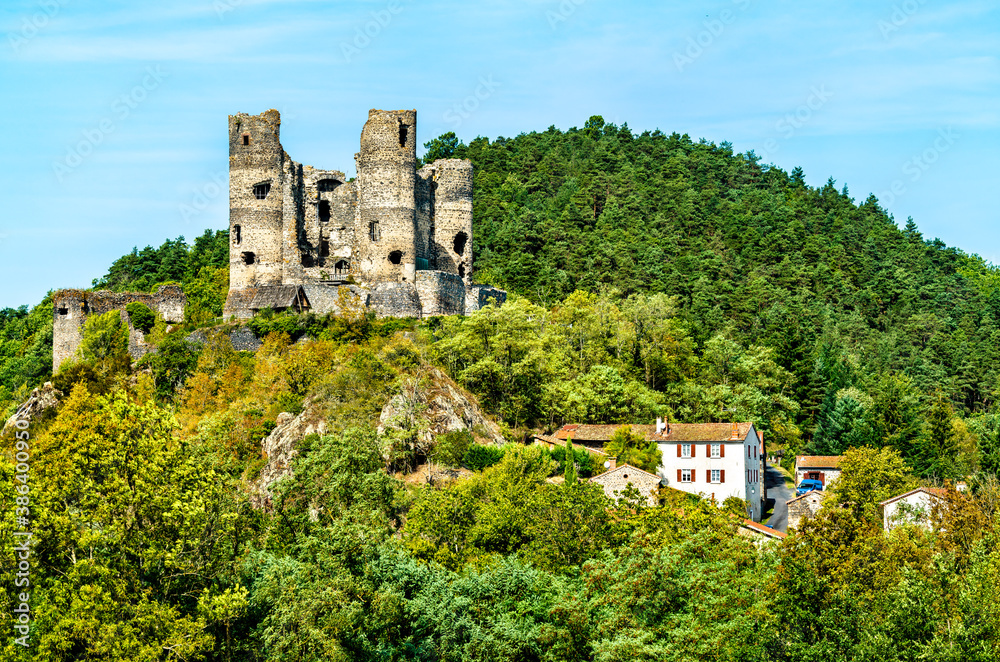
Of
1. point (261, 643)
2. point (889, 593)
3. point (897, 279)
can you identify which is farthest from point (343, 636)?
point (897, 279)

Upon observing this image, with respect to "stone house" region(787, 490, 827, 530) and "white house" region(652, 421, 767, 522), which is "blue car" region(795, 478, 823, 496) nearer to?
"stone house" region(787, 490, 827, 530)

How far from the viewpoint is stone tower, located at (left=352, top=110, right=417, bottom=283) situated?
63.1 m

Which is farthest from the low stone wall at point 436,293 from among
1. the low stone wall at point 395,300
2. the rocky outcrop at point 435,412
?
the rocky outcrop at point 435,412

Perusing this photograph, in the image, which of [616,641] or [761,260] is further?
[761,260]

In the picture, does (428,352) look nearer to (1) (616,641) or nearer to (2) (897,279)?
(1) (616,641)

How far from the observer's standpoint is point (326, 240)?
6588 centimetres

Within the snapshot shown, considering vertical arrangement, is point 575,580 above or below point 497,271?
below

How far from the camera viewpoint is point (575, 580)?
37719mm

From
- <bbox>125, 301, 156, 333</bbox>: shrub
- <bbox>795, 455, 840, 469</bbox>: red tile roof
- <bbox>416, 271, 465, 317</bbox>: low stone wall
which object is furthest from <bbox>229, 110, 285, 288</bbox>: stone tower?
<bbox>795, 455, 840, 469</bbox>: red tile roof

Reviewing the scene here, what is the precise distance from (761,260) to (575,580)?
248 ft

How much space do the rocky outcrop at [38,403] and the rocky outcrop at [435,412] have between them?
61.4ft

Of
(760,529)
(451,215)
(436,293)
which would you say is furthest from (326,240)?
(760,529)

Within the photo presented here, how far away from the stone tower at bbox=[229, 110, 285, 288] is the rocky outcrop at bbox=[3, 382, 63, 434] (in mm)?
11341

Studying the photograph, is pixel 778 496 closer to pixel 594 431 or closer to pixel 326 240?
pixel 594 431
